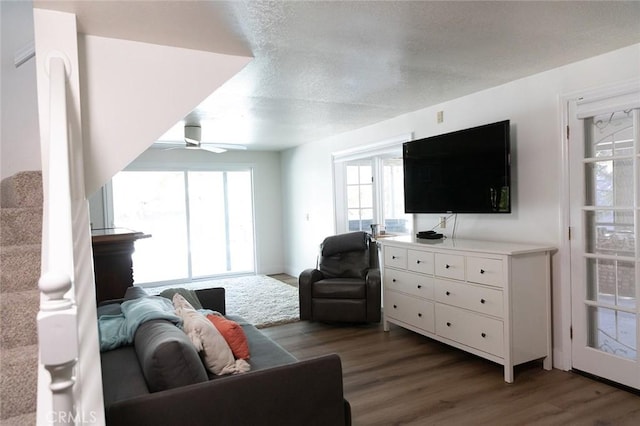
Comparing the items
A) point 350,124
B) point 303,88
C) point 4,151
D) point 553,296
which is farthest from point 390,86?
point 4,151

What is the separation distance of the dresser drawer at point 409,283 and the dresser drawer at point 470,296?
0.12 metres

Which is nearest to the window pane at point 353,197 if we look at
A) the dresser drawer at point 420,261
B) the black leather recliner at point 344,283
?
the black leather recliner at point 344,283

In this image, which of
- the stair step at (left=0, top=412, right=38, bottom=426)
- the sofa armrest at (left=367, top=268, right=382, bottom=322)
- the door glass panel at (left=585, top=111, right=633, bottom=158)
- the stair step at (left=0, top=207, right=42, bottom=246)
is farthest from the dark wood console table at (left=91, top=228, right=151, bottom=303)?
the door glass panel at (left=585, top=111, right=633, bottom=158)

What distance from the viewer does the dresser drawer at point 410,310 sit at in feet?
12.2

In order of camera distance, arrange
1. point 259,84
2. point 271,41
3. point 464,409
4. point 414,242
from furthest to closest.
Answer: point 414,242 → point 259,84 → point 464,409 → point 271,41

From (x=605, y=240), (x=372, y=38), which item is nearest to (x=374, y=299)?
(x=605, y=240)

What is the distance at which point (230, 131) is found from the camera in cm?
553

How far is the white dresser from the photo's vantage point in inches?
119

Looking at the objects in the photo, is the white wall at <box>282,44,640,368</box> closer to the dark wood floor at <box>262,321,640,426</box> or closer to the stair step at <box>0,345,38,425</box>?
the dark wood floor at <box>262,321,640,426</box>

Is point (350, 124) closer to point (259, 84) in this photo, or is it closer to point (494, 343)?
point (259, 84)

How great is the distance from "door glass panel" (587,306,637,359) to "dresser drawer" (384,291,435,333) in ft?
3.94

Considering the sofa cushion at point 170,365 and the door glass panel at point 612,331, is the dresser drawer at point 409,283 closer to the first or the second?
the door glass panel at point 612,331

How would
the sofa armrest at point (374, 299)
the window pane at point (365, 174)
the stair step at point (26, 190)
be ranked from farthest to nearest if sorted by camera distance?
the window pane at point (365, 174) < the sofa armrest at point (374, 299) < the stair step at point (26, 190)

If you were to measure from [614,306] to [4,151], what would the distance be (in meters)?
4.45
